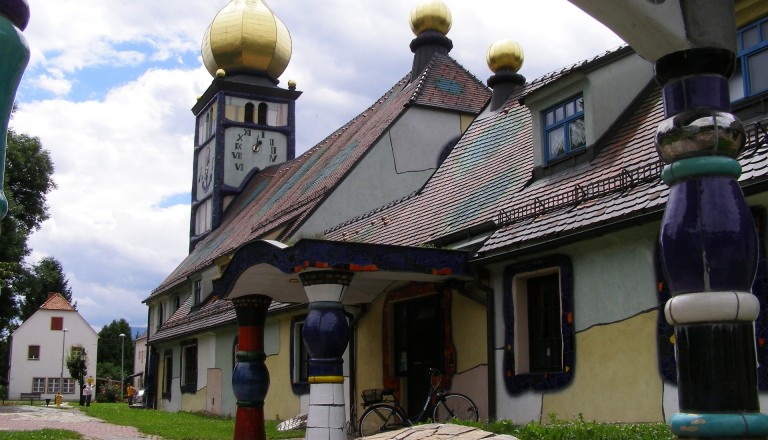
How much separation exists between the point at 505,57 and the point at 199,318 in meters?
11.9

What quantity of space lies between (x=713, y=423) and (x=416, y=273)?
8.49 meters

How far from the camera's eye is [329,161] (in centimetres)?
2406

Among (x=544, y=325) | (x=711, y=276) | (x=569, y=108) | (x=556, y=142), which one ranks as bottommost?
(x=711, y=276)

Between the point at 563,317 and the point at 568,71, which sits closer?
the point at 563,317

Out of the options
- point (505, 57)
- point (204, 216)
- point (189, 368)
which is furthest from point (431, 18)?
point (204, 216)

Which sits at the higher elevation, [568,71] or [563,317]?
[568,71]

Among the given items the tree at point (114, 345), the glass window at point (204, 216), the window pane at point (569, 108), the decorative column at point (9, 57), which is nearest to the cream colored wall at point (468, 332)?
the window pane at point (569, 108)

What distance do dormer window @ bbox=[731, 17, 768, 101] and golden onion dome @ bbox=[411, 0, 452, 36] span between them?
13.8 m

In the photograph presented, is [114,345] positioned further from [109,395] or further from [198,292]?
[198,292]

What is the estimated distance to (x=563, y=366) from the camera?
35.4 feet

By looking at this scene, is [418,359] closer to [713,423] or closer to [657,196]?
[657,196]

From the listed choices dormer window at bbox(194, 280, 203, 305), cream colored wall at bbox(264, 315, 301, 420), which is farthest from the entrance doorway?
dormer window at bbox(194, 280, 203, 305)

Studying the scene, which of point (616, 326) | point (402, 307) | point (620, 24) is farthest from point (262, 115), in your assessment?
point (620, 24)

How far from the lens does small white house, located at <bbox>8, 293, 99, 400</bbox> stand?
64375 mm
